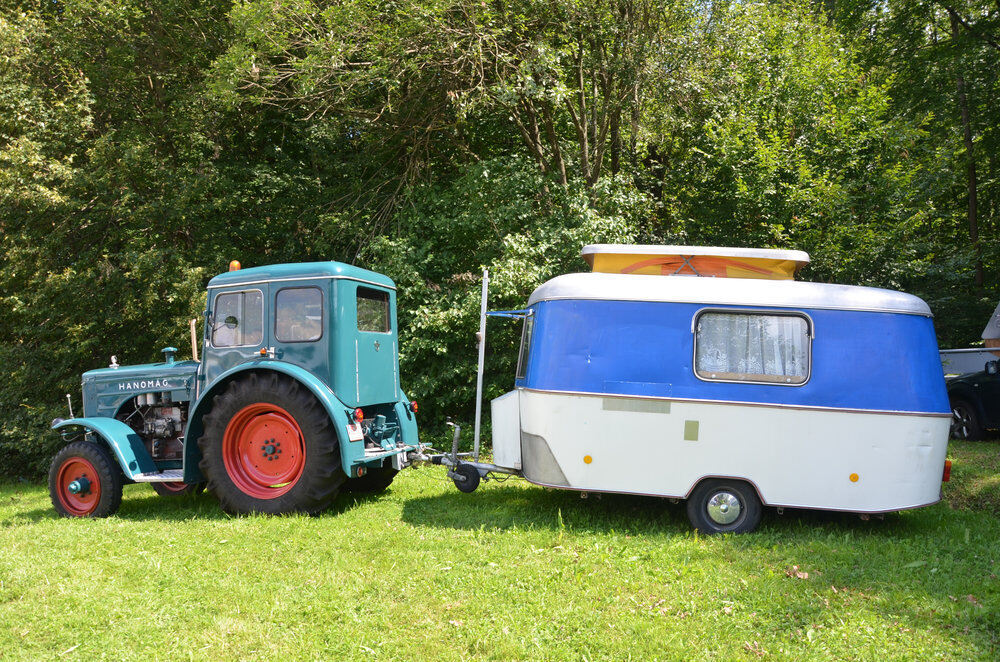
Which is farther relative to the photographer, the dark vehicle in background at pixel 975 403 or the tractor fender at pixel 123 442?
the dark vehicle in background at pixel 975 403

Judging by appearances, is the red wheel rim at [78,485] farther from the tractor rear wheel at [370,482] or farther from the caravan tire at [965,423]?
the caravan tire at [965,423]

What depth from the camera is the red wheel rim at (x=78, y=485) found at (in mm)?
7613

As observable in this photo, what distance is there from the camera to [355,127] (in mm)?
13773

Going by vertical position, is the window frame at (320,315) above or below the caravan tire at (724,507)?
above

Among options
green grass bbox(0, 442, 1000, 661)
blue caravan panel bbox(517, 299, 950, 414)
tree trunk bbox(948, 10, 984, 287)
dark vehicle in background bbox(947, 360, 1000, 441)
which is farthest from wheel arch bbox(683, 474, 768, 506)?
tree trunk bbox(948, 10, 984, 287)

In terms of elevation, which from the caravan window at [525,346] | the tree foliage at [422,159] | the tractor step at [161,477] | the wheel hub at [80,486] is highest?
the tree foliage at [422,159]

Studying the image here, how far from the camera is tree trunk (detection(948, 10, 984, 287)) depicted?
1572 centimetres

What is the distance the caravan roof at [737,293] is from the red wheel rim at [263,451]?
305 centimetres

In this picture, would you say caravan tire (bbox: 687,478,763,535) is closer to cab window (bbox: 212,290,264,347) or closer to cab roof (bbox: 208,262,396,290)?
cab roof (bbox: 208,262,396,290)

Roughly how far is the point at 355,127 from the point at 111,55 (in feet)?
16.0

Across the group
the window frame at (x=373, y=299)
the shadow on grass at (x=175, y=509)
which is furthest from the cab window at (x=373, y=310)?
the shadow on grass at (x=175, y=509)

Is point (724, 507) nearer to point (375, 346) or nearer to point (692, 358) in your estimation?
point (692, 358)

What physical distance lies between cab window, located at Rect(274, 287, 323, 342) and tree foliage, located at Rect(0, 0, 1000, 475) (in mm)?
4610

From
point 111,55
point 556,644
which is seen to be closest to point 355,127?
point 111,55
